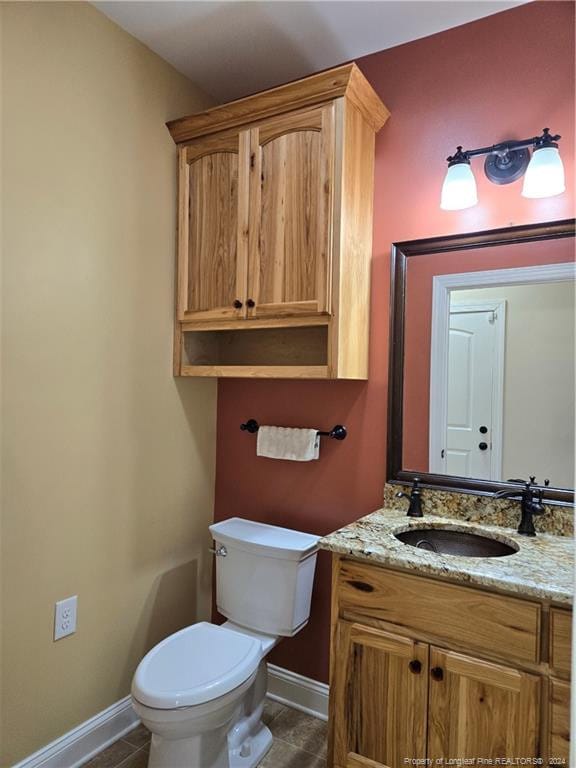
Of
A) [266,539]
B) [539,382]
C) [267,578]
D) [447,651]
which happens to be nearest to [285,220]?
[539,382]

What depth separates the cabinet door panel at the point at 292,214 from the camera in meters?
1.75

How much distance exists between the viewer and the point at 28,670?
1.61 metres

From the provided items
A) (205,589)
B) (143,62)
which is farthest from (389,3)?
(205,589)

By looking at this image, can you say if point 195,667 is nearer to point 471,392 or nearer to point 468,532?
point 468,532

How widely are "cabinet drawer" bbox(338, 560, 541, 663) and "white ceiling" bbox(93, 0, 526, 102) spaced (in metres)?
1.90

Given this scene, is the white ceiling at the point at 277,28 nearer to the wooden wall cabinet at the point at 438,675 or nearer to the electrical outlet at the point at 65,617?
the wooden wall cabinet at the point at 438,675

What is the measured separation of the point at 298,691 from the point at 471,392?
4.81 feet

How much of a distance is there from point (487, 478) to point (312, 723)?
1237 mm

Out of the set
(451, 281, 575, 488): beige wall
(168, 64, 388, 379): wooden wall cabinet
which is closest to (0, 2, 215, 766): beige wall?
(168, 64, 388, 379): wooden wall cabinet

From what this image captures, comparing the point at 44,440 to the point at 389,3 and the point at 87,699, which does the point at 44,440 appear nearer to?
the point at 87,699

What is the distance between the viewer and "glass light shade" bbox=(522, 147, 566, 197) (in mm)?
1564

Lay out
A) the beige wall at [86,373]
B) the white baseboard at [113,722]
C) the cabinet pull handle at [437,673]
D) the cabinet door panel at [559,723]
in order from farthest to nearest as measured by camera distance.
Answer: the white baseboard at [113,722] < the beige wall at [86,373] < the cabinet pull handle at [437,673] < the cabinet door panel at [559,723]

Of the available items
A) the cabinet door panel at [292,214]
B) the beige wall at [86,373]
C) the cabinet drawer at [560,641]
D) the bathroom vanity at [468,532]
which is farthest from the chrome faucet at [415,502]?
the beige wall at [86,373]

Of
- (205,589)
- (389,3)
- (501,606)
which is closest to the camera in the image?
(501,606)
